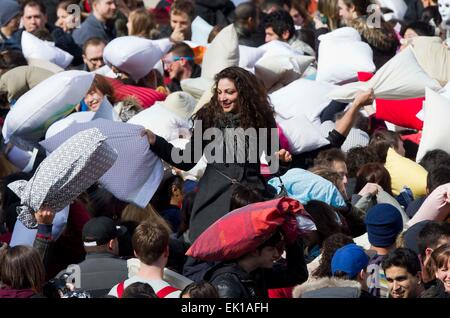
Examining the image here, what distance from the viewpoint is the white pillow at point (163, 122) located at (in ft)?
30.6

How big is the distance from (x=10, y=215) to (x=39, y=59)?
3304 millimetres

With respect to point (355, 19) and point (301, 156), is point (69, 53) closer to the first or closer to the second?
point (355, 19)

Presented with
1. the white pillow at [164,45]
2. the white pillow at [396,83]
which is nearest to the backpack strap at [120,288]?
the white pillow at [396,83]

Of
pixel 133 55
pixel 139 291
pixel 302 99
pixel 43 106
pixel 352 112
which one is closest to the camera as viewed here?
pixel 139 291

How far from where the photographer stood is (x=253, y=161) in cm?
764

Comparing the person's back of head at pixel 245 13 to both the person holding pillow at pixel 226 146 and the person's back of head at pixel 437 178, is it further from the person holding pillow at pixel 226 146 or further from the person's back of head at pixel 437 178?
the person holding pillow at pixel 226 146

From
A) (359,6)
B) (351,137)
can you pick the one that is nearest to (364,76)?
Answer: (351,137)

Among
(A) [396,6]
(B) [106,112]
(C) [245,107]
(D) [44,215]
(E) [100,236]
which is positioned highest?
(C) [245,107]

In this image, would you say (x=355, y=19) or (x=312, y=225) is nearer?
(x=312, y=225)

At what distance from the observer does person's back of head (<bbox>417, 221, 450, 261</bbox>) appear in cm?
716

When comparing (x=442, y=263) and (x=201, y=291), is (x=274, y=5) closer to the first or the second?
(x=442, y=263)

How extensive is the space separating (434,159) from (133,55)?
8.42ft

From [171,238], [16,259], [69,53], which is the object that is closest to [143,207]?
[171,238]

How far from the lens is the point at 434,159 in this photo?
9156mm
